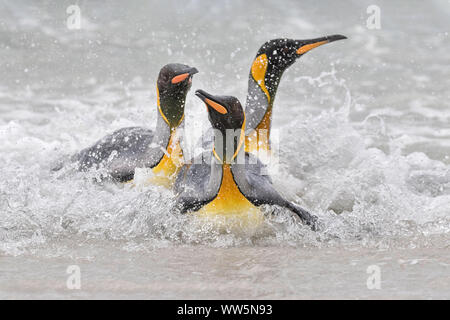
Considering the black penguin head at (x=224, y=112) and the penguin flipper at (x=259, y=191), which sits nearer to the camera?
the black penguin head at (x=224, y=112)

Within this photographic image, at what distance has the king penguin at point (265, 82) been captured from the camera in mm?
4582

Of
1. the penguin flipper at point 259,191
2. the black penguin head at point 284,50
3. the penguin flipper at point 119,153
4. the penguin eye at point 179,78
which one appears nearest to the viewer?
the penguin flipper at point 259,191

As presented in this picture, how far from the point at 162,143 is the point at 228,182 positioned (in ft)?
3.43

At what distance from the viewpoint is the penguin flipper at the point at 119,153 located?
426 centimetres

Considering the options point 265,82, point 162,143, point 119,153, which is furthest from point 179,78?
point 265,82

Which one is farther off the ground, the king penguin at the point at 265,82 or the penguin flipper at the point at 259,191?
the king penguin at the point at 265,82

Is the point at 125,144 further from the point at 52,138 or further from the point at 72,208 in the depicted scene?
the point at 52,138

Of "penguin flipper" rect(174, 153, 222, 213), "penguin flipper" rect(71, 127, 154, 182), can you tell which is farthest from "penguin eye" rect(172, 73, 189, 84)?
"penguin flipper" rect(71, 127, 154, 182)

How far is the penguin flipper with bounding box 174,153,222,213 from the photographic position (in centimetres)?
328

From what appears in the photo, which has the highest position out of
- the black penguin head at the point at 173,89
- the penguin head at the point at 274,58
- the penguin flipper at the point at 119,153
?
the penguin head at the point at 274,58

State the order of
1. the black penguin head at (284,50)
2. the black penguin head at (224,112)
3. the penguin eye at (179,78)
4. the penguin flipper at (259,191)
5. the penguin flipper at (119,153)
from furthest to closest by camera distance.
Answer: the black penguin head at (284,50), the penguin flipper at (119,153), the penguin eye at (179,78), the penguin flipper at (259,191), the black penguin head at (224,112)

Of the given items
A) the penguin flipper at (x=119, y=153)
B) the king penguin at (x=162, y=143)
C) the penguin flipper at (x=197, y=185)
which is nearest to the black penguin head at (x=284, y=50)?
the king penguin at (x=162, y=143)

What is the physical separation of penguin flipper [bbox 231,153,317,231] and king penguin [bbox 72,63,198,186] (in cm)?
69

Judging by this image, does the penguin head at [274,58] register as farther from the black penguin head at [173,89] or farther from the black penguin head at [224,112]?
the black penguin head at [224,112]
